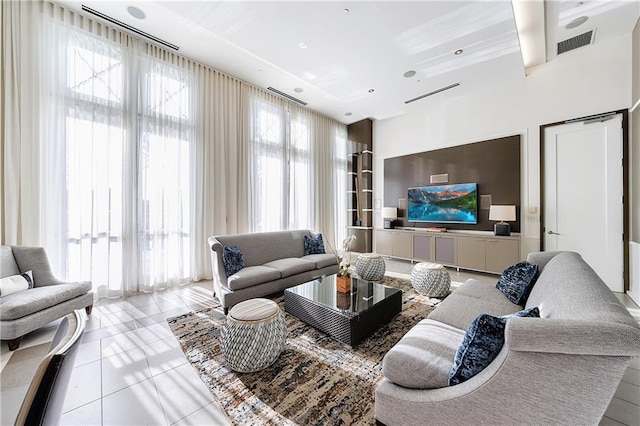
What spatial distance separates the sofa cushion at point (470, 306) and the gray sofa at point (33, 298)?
113 inches

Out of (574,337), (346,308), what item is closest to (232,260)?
(346,308)

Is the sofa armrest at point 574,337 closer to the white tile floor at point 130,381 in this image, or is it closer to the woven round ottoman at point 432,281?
the white tile floor at point 130,381

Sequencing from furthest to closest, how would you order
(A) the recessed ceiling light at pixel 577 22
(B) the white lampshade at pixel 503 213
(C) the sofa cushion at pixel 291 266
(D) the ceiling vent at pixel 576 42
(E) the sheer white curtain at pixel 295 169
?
(E) the sheer white curtain at pixel 295 169
(B) the white lampshade at pixel 503 213
(D) the ceiling vent at pixel 576 42
(C) the sofa cushion at pixel 291 266
(A) the recessed ceiling light at pixel 577 22

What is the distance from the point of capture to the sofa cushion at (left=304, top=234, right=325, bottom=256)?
4479mm

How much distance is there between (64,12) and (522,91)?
7157 mm

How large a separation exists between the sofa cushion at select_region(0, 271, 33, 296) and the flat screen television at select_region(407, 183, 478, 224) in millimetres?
6323

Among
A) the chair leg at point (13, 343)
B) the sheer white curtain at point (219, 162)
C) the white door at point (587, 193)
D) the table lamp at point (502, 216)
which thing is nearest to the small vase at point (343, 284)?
the sheer white curtain at point (219, 162)

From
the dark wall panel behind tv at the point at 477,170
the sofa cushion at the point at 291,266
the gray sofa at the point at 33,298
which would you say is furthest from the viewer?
the dark wall panel behind tv at the point at 477,170

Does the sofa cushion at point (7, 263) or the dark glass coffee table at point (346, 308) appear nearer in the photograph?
the dark glass coffee table at point (346, 308)

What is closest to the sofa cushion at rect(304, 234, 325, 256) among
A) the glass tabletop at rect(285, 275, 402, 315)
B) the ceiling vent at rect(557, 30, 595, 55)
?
the glass tabletop at rect(285, 275, 402, 315)

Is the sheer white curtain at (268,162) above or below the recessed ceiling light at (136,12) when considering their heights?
below

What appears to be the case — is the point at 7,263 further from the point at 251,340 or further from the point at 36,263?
the point at 251,340

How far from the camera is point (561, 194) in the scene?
13.6ft

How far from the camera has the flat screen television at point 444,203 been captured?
5.11 m
